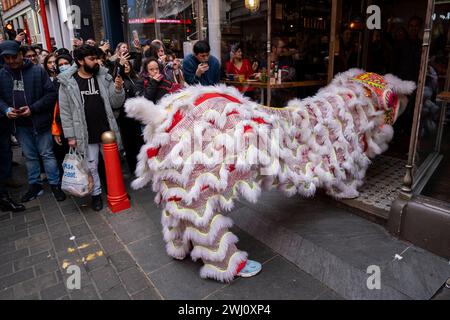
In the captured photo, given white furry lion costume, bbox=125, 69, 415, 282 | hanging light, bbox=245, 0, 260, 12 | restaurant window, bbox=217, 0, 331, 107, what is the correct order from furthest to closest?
hanging light, bbox=245, 0, 260, 12
restaurant window, bbox=217, 0, 331, 107
white furry lion costume, bbox=125, 69, 415, 282

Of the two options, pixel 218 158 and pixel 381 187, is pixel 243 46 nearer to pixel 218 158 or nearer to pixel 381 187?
pixel 381 187

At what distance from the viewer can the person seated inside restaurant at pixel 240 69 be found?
609 cm

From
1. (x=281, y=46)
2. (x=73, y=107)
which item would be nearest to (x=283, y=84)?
(x=281, y=46)

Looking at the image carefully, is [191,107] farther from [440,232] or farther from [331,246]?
[440,232]

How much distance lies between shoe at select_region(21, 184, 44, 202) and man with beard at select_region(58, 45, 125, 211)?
1155 millimetres

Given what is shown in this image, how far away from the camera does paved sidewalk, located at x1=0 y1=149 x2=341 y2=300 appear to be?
2604 mm

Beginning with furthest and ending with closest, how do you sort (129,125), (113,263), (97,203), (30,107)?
(129,125) → (30,107) → (97,203) → (113,263)

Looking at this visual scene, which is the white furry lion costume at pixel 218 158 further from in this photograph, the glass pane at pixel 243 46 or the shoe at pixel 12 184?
the shoe at pixel 12 184

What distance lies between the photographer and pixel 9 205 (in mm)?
4289

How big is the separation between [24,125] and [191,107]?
326 cm

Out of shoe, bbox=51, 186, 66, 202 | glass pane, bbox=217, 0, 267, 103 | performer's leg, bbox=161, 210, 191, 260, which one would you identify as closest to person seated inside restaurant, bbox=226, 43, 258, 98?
glass pane, bbox=217, 0, 267, 103

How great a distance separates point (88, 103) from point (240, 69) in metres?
3.18

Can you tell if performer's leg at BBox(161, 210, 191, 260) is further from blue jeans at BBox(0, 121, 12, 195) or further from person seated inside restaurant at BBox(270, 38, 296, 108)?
person seated inside restaurant at BBox(270, 38, 296, 108)
